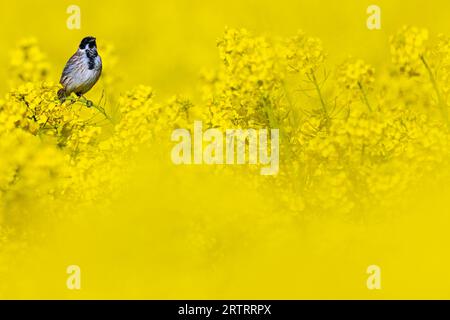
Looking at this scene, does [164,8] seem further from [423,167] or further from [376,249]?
[376,249]

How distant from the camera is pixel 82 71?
882 cm

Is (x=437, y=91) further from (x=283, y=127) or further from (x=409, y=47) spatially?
(x=283, y=127)

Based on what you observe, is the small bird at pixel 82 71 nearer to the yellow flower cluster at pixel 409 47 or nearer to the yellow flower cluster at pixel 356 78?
the yellow flower cluster at pixel 356 78

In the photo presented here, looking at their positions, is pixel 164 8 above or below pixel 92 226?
above

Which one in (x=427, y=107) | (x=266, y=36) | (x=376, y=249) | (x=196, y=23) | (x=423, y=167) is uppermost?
(x=196, y=23)

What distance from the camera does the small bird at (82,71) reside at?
8781 mm

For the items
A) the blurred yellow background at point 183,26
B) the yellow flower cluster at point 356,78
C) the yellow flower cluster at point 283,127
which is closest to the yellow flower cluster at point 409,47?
the yellow flower cluster at point 283,127

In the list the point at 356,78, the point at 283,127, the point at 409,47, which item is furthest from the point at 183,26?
the point at 409,47

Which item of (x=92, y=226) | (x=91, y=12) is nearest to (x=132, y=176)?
(x=92, y=226)

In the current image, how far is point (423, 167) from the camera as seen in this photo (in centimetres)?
710

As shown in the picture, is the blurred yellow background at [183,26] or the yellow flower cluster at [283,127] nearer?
the yellow flower cluster at [283,127]

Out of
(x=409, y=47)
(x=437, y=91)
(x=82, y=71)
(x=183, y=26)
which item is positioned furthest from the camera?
(x=183, y=26)

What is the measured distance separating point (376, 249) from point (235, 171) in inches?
66.6

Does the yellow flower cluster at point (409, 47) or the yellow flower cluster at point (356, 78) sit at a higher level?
the yellow flower cluster at point (409, 47)
